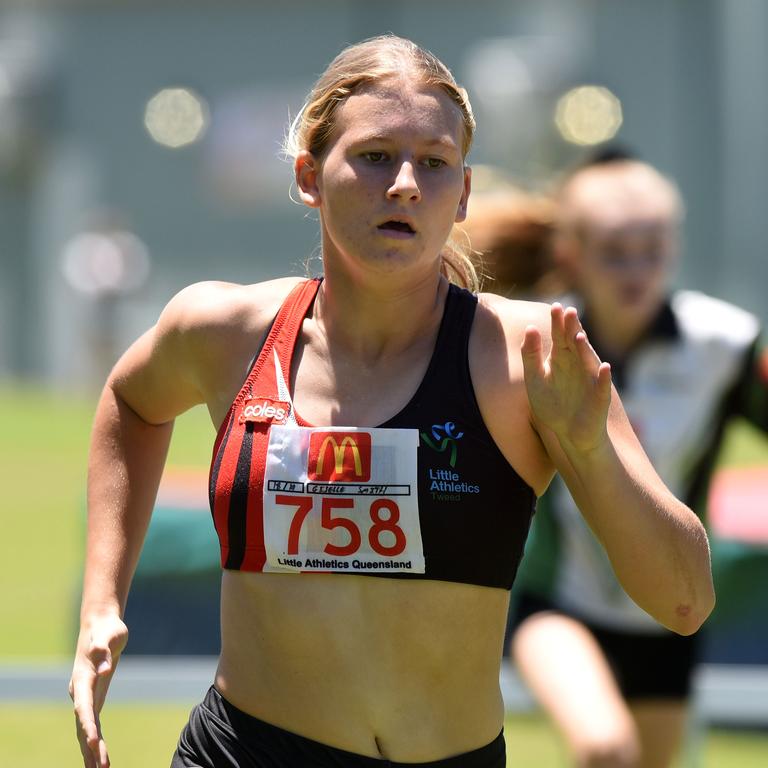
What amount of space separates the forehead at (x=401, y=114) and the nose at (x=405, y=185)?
0.06m

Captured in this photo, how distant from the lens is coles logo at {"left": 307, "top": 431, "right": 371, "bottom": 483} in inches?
93.7

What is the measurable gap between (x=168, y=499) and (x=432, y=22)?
18.4 metres

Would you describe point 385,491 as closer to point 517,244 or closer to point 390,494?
point 390,494

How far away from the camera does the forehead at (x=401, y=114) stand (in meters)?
2.38

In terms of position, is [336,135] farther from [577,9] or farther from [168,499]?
[577,9]

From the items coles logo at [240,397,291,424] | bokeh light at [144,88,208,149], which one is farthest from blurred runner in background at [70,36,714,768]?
bokeh light at [144,88,208,149]

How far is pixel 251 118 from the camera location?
23.9 metres

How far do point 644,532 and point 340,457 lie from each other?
1.64 feet

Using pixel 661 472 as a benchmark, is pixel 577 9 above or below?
above

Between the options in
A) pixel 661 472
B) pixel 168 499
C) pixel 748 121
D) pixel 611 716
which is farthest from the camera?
pixel 748 121

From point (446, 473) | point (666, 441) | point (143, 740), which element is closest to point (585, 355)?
point (446, 473)

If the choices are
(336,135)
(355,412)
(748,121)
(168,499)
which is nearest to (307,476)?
(355,412)

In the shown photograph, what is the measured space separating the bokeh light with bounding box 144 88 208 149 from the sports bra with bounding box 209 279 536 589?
2204 centimetres

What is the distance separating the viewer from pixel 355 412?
2.45 metres
